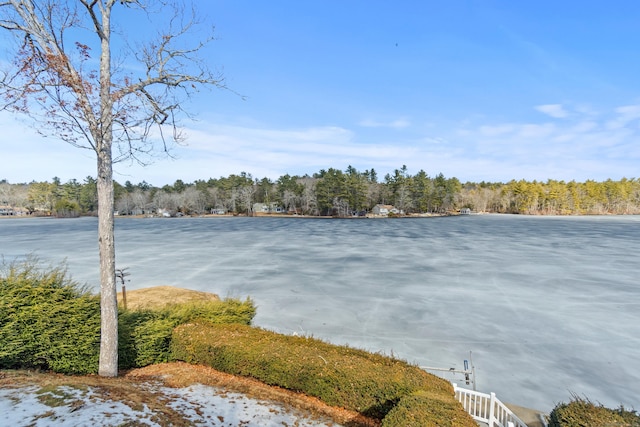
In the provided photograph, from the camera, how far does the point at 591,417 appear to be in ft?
11.8

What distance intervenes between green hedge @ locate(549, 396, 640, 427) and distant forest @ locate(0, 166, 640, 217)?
70026 millimetres

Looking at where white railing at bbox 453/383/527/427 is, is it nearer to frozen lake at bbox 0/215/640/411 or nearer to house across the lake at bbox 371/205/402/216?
frozen lake at bbox 0/215/640/411

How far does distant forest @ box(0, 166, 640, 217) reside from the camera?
7744cm

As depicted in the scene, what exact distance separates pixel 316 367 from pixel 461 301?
338 inches

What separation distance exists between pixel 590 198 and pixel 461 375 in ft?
383

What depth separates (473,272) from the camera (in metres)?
16.2

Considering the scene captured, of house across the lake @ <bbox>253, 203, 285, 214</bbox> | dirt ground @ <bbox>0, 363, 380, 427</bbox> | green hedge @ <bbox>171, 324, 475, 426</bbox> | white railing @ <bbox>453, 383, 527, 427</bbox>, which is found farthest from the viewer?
house across the lake @ <bbox>253, 203, 285, 214</bbox>

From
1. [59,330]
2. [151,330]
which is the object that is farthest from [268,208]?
[59,330]

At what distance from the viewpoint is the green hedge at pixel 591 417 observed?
346cm

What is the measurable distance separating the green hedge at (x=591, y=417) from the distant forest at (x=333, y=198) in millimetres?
70026

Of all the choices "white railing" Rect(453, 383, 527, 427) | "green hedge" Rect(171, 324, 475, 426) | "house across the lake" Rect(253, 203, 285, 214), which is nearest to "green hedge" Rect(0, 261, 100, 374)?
"green hedge" Rect(171, 324, 475, 426)

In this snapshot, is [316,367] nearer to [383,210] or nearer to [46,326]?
[46,326]

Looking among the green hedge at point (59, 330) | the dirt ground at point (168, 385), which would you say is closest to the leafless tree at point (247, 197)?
the green hedge at point (59, 330)

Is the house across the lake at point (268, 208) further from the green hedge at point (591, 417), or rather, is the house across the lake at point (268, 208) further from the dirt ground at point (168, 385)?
the green hedge at point (591, 417)
